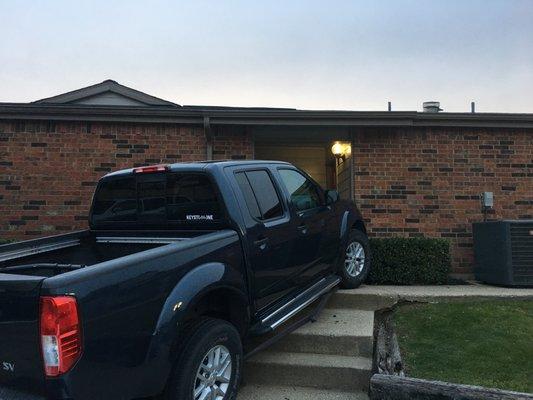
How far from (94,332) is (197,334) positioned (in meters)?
0.82

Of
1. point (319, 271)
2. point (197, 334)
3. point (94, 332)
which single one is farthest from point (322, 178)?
point (94, 332)

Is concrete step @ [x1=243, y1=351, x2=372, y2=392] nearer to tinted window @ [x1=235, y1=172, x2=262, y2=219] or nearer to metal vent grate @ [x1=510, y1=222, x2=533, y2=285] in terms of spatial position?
tinted window @ [x1=235, y1=172, x2=262, y2=219]

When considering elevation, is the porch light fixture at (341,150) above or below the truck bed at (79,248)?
above

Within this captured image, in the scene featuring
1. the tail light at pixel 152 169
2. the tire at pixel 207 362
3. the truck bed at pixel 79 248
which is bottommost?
the tire at pixel 207 362

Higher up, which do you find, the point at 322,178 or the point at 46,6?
the point at 46,6

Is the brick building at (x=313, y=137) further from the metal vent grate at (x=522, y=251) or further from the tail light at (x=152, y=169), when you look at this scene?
the tail light at (x=152, y=169)

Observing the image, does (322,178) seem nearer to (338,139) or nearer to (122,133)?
(338,139)

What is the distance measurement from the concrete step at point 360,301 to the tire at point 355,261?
0.20 meters

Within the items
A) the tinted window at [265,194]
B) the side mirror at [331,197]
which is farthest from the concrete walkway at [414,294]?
the tinted window at [265,194]

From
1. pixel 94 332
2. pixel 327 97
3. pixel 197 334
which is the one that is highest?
pixel 327 97

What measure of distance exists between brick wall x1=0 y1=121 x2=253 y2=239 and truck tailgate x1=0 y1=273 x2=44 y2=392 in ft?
17.7

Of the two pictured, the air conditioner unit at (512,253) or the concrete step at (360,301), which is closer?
the concrete step at (360,301)

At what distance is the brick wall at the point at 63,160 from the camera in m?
7.57

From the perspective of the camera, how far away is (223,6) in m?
12.2
